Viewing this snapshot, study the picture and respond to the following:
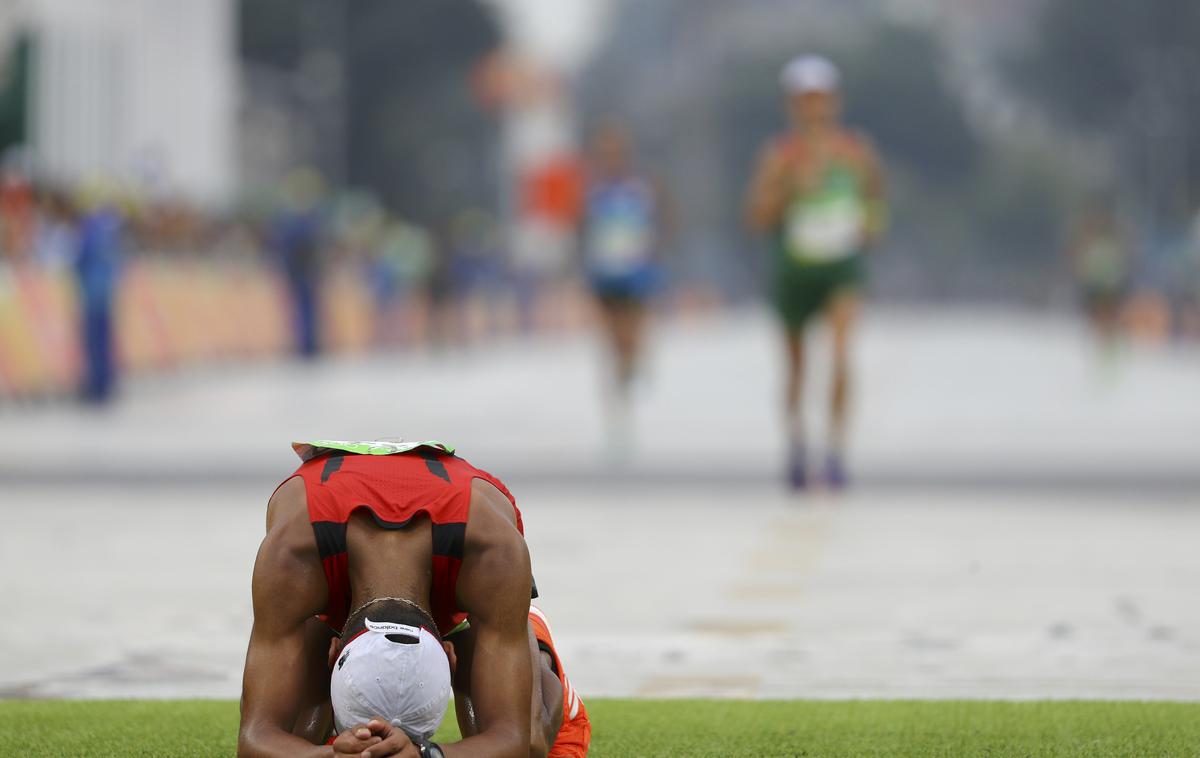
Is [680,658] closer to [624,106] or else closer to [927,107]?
[927,107]

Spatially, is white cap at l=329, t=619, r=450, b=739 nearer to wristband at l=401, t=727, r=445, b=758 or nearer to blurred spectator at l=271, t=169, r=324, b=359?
wristband at l=401, t=727, r=445, b=758

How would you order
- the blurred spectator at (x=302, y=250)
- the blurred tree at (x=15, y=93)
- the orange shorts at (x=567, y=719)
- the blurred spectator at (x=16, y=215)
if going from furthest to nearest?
the blurred tree at (x=15, y=93), the blurred spectator at (x=302, y=250), the blurred spectator at (x=16, y=215), the orange shorts at (x=567, y=719)

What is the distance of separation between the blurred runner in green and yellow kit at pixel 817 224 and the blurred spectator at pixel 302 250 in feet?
60.9

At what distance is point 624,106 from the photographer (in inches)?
5138

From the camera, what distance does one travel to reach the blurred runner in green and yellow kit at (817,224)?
11.6 meters

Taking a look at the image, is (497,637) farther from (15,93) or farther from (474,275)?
(474,275)

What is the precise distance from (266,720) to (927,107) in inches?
4381

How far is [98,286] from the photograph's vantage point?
66.1ft

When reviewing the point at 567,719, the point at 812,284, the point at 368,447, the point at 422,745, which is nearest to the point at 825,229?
the point at 812,284

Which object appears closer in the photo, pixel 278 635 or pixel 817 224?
pixel 278 635

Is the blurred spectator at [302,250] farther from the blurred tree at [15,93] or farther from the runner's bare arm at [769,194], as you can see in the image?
the runner's bare arm at [769,194]

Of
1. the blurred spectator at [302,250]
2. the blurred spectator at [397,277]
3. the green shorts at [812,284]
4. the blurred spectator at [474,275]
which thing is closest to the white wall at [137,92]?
the blurred spectator at [302,250]

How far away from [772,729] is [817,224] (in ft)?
20.9

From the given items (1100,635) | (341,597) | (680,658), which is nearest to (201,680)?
(680,658)
